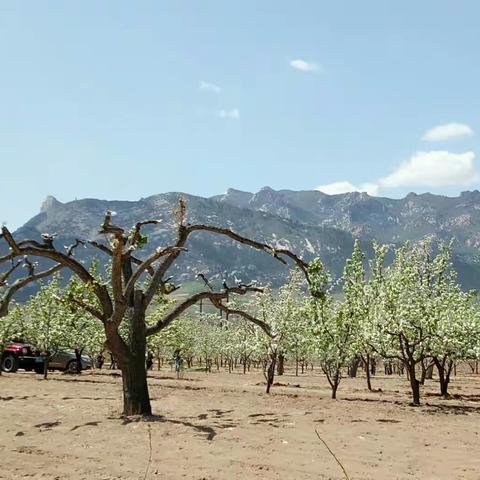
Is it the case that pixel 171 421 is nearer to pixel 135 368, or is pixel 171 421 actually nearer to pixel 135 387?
pixel 135 387

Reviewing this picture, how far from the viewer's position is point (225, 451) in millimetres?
12695

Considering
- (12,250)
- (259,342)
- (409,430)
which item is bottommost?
(409,430)

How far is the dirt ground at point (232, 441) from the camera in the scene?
36.3 feet

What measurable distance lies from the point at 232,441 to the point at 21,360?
1316 inches

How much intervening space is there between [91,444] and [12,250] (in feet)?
19.7

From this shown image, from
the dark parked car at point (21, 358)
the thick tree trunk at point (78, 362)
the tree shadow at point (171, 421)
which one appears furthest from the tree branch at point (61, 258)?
the thick tree trunk at point (78, 362)

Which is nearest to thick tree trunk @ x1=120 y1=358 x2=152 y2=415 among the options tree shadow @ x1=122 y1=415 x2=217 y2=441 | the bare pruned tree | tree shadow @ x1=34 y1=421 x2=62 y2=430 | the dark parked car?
the bare pruned tree

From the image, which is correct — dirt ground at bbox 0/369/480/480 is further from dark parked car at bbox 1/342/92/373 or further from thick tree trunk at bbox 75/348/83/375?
thick tree trunk at bbox 75/348/83/375

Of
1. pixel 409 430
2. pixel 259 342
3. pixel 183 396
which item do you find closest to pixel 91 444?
pixel 409 430

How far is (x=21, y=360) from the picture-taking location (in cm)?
4238

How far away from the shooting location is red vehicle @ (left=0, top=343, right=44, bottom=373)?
42219mm

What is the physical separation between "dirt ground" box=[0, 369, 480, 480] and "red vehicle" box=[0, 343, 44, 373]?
69.2 feet

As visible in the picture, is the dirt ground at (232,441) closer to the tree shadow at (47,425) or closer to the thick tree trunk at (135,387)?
the tree shadow at (47,425)

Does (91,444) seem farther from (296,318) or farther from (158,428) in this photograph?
(296,318)
